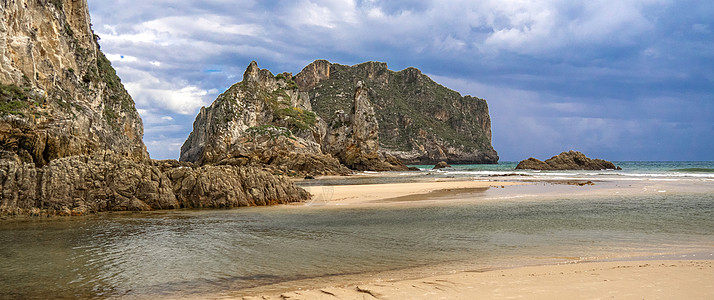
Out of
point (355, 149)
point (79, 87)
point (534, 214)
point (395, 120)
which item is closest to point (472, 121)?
point (395, 120)

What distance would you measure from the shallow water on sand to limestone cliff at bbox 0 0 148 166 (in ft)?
41.4

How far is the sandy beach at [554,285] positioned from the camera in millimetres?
4863

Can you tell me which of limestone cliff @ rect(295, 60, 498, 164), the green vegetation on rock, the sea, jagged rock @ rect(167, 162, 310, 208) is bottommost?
the sea

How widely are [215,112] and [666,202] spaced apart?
209ft

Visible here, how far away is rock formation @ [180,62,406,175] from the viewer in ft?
190

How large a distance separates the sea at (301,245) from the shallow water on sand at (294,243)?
1.1 inches

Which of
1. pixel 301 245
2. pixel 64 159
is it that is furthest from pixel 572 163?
pixel 64 159

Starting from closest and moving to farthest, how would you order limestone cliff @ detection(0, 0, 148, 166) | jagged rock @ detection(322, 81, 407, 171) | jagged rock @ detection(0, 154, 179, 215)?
jagged rock @ detection(0, 154, 179, 215)
limestone cliff @ detection(0, 0, 148, 166)
jagged rock @ detection(322, 81, 407, 171)

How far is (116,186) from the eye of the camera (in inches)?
642

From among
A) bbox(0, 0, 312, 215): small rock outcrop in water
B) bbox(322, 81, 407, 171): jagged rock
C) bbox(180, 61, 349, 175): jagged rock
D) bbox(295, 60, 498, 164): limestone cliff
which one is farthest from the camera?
bbox(295, 60, 498, 164): limestone cliff

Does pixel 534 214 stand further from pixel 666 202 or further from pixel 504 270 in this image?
pixel 504 270

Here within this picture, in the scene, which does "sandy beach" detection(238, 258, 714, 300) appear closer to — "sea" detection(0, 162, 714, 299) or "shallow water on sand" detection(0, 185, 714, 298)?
"sea" detection(0, 162, 714, 299)

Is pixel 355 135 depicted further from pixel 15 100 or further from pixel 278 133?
pixel 15 100

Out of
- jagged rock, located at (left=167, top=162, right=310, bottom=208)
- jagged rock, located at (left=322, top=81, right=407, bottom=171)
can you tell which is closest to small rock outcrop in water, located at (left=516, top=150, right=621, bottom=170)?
jagged rock, located at (left=322, top=81, right=407, bottom=171)
